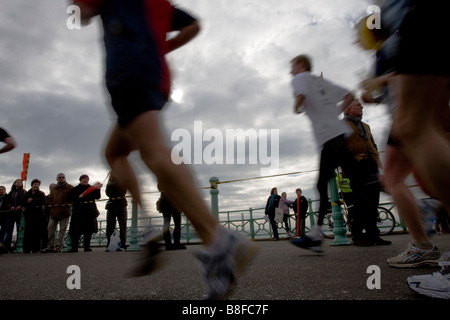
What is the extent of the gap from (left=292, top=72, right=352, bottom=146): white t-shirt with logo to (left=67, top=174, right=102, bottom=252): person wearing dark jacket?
5.43m

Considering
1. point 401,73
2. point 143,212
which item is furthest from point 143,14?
point 401,73

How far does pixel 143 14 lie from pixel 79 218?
6779 millimetres

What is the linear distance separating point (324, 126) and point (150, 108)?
2196 millimetres

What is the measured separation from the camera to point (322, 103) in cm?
299

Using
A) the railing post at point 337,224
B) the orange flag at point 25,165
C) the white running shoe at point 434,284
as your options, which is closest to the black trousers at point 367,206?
the railing post at point 337,224

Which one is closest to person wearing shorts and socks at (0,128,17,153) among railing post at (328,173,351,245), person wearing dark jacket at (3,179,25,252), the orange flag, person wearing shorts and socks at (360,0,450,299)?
person wearing shorts and socks at (360,0,450,299)

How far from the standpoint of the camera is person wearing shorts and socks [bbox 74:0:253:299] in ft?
3.52

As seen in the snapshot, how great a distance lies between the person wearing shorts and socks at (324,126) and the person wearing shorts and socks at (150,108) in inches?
76.9

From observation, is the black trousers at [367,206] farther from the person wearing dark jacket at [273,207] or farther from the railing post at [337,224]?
the person wearing dark jacket at [273,207]

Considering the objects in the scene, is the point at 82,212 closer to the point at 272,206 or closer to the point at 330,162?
the point at 272,206

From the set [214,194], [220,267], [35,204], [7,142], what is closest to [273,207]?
[214,194]

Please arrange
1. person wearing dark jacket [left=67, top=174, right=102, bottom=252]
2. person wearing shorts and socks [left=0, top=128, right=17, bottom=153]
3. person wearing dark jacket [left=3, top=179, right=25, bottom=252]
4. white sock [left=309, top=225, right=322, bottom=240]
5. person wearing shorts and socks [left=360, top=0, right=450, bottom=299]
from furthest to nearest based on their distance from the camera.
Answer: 1. person wearing dark jacket [left=3, top=179, right=25, bottom=252]
2. person wearing dark jacket [left=67, top=174, right=102, bottom=252]
3. person wearing shorts and socks [left=0, top=128, right=17, bottom=153]
4. white sock [left=309, top=225, right=322, bottom=240]
5. person wearing shorts and socks [left=360, top=0, right=450, bottom=299]

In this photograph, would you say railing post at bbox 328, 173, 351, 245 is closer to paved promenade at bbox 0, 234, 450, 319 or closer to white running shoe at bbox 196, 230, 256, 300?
paved promenade at bbox 0, 234, 450, 319
